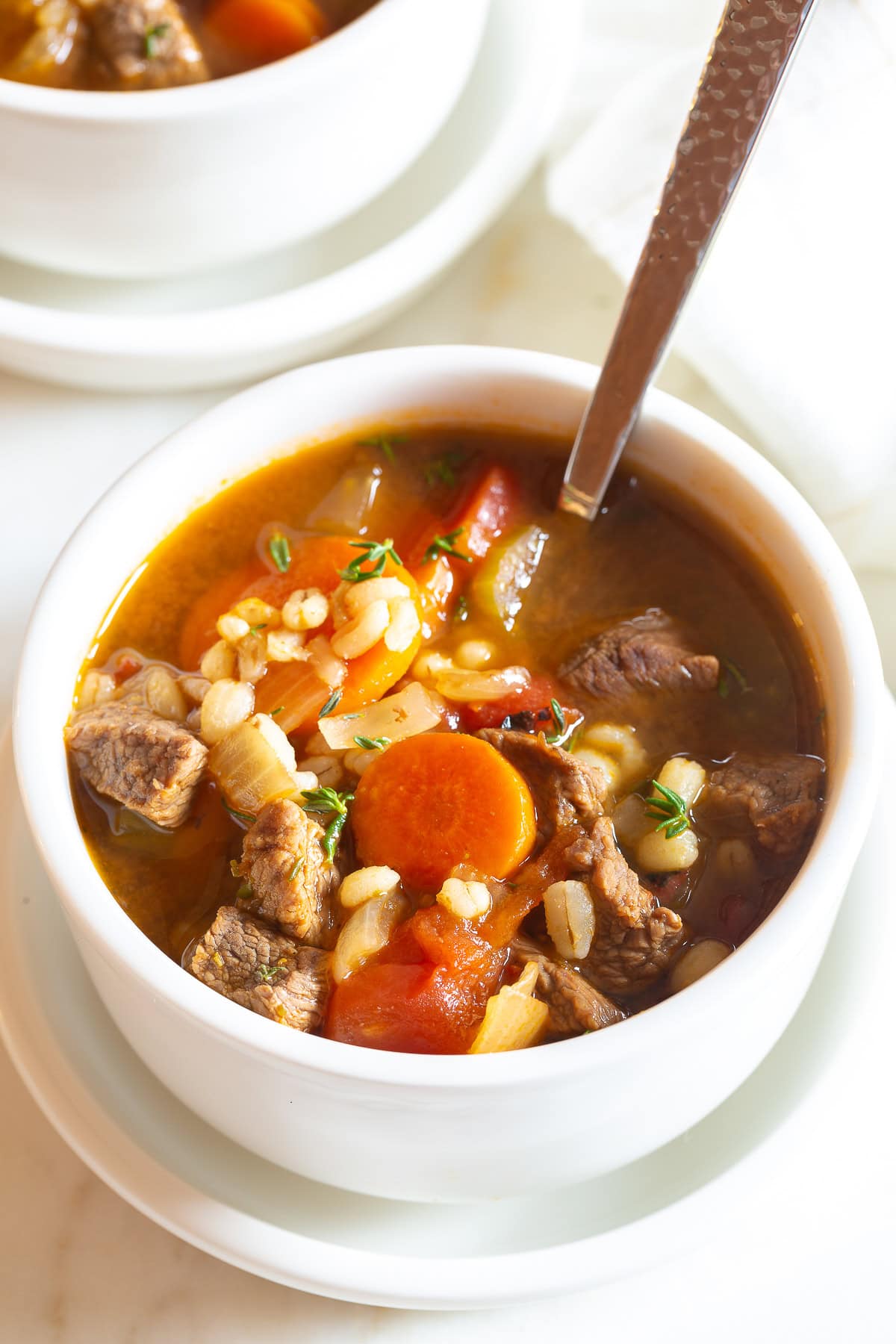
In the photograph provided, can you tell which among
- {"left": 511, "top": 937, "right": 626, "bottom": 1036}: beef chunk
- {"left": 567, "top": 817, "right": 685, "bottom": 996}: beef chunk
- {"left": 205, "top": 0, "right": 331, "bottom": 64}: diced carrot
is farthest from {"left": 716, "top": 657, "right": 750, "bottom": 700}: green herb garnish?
{"left": 205, "top": 0, "right": 331, "bottom": 64}: diced carrot

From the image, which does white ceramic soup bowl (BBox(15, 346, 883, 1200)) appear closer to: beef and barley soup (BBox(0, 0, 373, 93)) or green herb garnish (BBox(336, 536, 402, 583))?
green herb garnish (BBox(336, 536, 402, 583))

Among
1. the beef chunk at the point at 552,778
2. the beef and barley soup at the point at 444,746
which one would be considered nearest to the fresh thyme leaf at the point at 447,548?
the beef and barley soup at the point at 444,746

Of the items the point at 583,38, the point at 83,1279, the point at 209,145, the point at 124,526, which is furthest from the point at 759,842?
the point at 583,38

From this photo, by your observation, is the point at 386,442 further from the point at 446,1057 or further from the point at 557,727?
the point at 446,1057

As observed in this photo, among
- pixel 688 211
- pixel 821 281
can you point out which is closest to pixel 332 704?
pixel 688 211

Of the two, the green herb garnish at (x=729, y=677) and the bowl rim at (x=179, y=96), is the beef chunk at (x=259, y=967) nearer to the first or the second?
the green herb garnish at (x=729, y=677)

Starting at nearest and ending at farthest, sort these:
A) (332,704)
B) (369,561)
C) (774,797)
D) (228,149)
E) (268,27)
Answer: (774,797) → (332,704) → (369,561) → (228,149) → (268,27)
